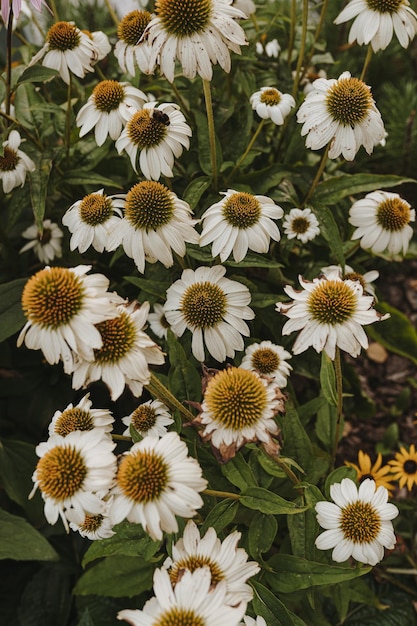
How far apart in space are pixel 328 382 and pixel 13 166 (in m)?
0.78

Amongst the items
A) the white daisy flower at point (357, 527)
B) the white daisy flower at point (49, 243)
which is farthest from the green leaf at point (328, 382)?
the white daisy flower at point (49, 243)

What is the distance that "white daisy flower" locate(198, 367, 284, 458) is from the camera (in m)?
0.78

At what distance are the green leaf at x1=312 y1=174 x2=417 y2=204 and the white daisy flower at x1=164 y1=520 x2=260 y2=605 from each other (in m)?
0.78

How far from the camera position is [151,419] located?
0.96m

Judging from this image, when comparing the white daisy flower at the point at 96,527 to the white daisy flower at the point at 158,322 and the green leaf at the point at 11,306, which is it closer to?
the white daisy flower at the point at 158,322

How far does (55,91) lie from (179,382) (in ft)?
2.92

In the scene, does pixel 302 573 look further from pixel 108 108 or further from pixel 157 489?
pixel 108 108

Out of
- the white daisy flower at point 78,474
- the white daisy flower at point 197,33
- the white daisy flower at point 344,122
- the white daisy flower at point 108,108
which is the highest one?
the white daisy flower at point 197,33

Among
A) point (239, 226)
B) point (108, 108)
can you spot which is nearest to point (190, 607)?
point (239, 226)

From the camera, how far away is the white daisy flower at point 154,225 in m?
0.96

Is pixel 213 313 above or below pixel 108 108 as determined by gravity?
below

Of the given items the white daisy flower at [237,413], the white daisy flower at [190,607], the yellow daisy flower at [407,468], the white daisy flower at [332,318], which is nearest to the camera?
the white daisy flower at [190,607]

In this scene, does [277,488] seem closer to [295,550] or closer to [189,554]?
[295,550]

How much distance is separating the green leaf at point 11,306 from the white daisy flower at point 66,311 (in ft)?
1.87
